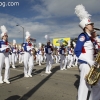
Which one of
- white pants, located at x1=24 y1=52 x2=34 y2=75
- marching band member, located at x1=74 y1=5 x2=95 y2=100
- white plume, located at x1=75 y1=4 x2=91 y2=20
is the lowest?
white pants, located at x1=24 y1=52 x2=34 y2=75

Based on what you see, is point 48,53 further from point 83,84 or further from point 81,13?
point 83,84

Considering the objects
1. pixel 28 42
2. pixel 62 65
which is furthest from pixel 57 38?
pixel 28 42

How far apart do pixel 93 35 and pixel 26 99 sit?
2723 millimetres

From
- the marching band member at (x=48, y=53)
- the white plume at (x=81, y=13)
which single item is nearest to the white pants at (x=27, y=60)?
the marching band member at (x=48, y=53)

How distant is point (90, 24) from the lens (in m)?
4.59

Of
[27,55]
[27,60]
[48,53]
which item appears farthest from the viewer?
[48,53]

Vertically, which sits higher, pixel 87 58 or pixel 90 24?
pixel 90 24

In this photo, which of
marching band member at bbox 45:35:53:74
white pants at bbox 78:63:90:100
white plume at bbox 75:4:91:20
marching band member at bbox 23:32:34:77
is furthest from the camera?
marching band member at bbox 45:35:53:74

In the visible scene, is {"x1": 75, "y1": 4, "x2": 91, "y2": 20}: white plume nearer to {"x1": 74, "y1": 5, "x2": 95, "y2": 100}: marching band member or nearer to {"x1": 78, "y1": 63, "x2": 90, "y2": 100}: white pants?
{"x1": 74, "y1": 5, "x2": 95, "y2": 100}: marching band member

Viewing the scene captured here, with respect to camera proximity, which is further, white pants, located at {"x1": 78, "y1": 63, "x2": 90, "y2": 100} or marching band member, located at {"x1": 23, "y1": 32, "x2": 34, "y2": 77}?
marching band member, located at {"x1": 23, "y1": 32, "x2": 34, "y2": 77}

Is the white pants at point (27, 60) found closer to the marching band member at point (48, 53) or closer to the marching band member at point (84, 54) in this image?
the marching band member at point (48, 53)

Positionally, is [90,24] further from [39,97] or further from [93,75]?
[39,97]

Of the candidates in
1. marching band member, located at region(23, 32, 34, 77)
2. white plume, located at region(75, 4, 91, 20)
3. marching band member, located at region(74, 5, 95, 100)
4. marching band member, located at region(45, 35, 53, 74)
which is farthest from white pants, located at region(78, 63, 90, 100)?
marching band member, located at region(45, 35, 53, 74)

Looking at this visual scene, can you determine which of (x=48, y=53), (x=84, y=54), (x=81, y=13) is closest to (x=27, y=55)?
(x=48, y=53)
